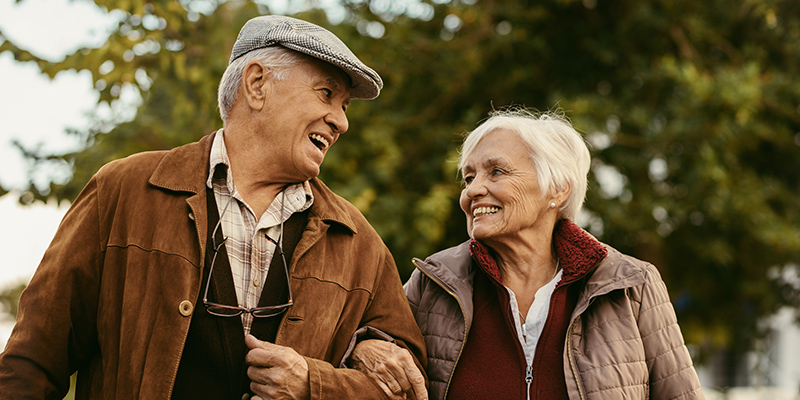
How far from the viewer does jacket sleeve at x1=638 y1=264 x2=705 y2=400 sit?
2203mm

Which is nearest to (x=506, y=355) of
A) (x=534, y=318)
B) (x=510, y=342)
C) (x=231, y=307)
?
(x=510, y=342)

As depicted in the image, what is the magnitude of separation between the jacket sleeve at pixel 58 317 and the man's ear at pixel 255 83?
0.53 m

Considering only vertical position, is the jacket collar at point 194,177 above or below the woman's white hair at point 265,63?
below

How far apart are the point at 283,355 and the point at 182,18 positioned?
3112mm

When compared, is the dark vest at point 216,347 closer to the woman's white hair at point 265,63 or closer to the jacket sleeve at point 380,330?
the jacket sleeve at point 380,330

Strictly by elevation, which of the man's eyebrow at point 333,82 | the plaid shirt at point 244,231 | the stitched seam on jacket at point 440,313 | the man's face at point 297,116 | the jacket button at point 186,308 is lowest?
the stitched seam on jacket at point 440,313

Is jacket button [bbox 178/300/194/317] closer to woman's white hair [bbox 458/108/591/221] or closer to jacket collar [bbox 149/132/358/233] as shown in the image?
jacket collar [bbox 149/132/358/233]

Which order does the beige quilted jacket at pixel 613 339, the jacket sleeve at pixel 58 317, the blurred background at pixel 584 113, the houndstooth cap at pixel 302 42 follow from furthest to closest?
the blurred background at pixel 584 113
the beige quilted jacket at pixel 613 339
the houndstooth cap at pixel 302 42
the jacket sleeve at pixel 58 317

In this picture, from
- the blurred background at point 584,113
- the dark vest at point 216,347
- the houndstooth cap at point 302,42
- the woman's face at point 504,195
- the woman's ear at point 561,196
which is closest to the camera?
the dark vest at point 216,347

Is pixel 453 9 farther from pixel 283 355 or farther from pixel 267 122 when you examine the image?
pixel 283 355

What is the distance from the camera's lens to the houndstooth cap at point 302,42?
1.98 meters

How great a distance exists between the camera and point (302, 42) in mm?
1982

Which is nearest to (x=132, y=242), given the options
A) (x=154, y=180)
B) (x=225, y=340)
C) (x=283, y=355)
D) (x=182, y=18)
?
(x=154, y=180)

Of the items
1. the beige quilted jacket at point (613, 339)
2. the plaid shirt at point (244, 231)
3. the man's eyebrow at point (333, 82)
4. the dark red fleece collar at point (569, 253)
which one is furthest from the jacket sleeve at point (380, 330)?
the man's eyebrow at point (333, 82)
